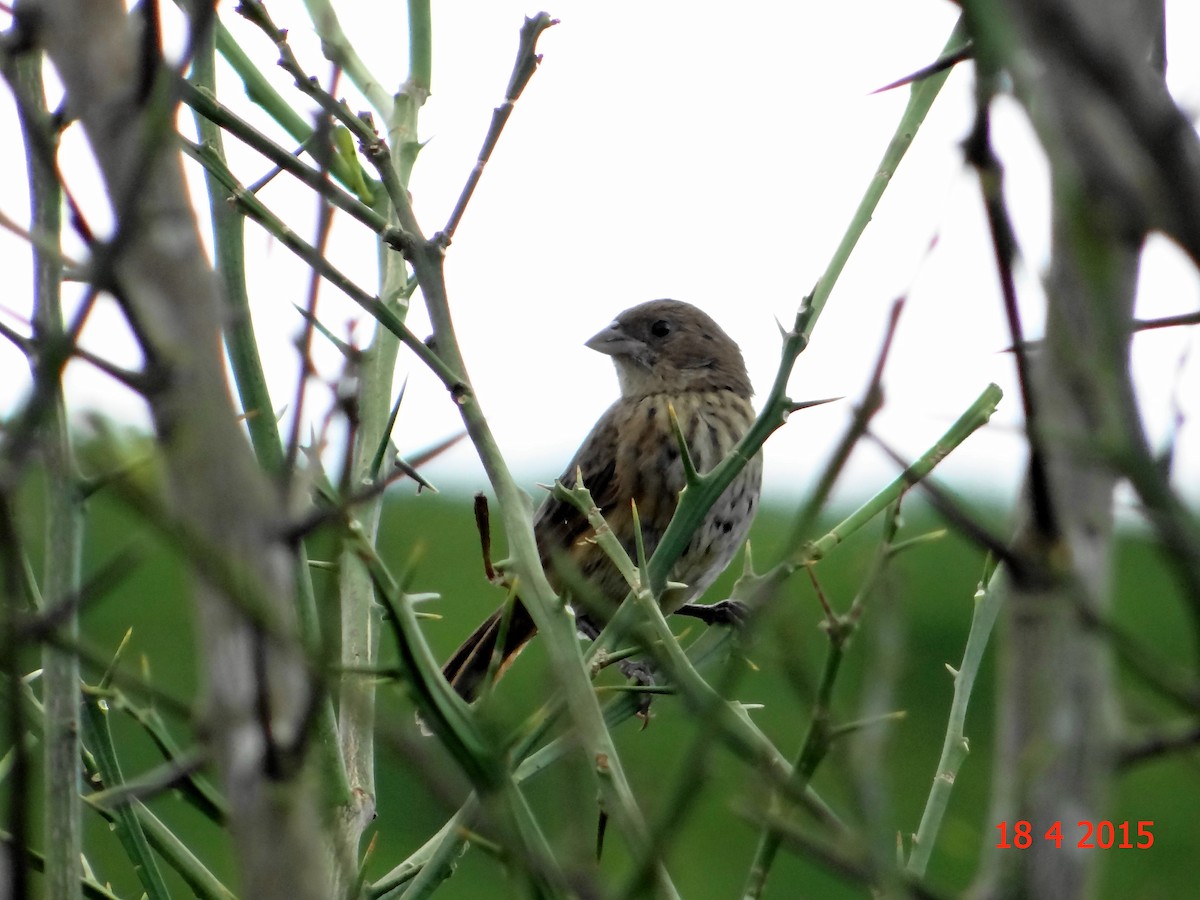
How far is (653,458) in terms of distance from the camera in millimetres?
4789

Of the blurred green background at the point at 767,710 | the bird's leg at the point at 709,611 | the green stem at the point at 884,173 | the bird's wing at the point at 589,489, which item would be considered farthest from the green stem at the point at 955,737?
the bird's wing at the point at 589,489

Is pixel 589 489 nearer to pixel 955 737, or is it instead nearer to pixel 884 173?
pixel 884 173

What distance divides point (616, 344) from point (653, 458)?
2.53 feet

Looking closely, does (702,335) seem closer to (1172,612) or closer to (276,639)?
(1172,612)

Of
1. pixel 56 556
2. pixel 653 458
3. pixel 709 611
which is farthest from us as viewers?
pixel 653 458

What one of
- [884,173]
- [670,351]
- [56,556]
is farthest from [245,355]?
[670,351]

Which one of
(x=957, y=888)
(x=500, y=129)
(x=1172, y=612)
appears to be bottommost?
(x=957, y=888)

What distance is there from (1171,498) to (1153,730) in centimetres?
19

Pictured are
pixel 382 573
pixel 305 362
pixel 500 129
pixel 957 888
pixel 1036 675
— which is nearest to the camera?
pixel 1036 675

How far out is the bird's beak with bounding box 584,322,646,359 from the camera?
540 cm

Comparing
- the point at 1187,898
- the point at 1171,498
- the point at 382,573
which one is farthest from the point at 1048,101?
the point at 1187,898

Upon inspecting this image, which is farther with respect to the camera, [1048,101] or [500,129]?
[500,129]

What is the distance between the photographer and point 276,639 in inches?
34.8

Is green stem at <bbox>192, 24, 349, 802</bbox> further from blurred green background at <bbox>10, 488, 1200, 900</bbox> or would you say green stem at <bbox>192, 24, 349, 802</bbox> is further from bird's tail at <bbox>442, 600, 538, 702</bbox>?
blurred green background at <bbox>10, 488, 1200, 900</bbox>
